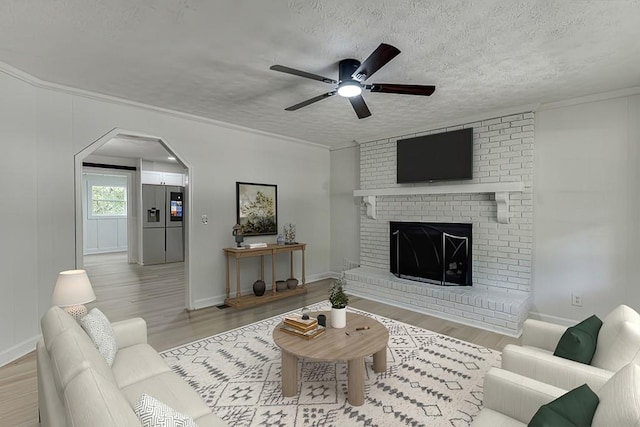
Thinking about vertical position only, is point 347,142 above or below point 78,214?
above

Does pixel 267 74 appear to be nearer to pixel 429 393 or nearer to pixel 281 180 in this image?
pixel 281 180

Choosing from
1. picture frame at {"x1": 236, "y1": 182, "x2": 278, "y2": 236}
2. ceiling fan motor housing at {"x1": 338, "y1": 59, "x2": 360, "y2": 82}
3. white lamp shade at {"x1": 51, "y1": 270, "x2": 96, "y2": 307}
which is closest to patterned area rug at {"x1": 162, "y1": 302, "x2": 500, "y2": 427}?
white lamp shade at {"x1": 51, "y1": 270, "x2": 96, "y2": 307}

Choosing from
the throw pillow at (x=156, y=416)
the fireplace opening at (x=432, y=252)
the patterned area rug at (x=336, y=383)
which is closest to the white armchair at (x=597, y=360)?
the patterned area rug at (x=336, y=383)

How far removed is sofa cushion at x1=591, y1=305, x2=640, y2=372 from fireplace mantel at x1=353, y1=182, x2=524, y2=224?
2.31 metres

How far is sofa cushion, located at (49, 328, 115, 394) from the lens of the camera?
1.19m

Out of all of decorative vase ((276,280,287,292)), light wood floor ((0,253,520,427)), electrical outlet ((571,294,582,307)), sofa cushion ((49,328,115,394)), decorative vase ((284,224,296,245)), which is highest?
decorative vase ((284,224,296,245))

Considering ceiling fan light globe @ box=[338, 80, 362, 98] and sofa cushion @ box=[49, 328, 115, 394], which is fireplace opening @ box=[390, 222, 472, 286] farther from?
sofa cushion @ box=[49, 328, 115, 394]

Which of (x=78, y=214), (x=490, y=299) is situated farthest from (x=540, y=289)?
(x=78, y=214)

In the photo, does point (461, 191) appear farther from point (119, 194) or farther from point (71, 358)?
point (119, 194)

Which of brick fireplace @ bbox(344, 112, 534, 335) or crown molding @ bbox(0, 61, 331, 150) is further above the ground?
crown molding @ bbox(0, 61, 331, 150)

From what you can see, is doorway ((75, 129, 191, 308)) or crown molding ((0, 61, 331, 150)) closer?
crown molding ((0, 61, 331, 150))

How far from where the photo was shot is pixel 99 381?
108 cm

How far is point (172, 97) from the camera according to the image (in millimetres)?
3502

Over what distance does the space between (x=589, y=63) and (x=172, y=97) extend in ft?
13.3
